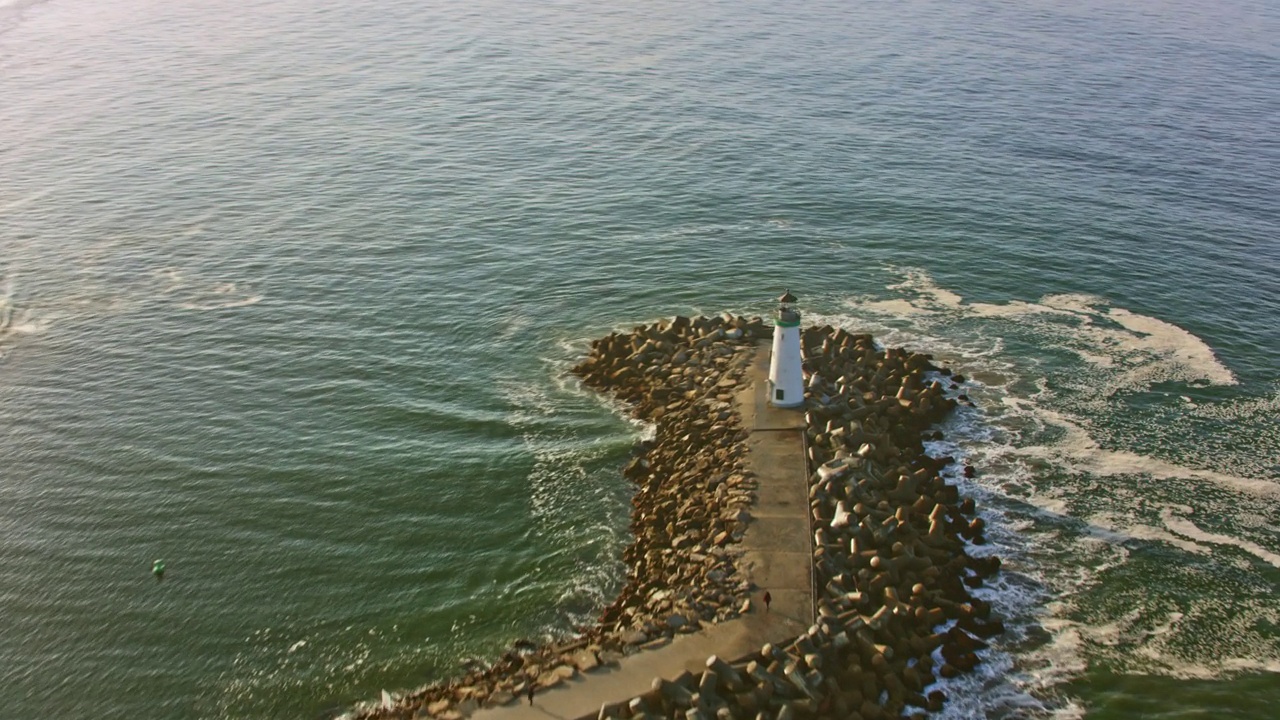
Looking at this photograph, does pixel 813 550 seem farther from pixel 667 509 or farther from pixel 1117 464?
pixel 1117 464

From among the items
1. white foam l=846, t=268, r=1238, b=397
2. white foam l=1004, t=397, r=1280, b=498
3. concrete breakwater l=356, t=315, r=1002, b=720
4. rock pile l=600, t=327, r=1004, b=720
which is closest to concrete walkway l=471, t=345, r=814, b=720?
concrete breakwater l=356, t=315, r=1002, b=720

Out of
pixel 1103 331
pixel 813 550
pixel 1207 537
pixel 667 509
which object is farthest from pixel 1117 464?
pixel 667 509

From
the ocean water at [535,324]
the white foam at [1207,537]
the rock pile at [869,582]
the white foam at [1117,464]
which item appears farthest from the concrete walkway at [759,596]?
the white foam at [1207,537]

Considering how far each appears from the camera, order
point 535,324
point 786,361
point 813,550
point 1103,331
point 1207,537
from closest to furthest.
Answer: point 813,550 → point 1207,537 → point 786,361 → point 1103,331 → point 535,324

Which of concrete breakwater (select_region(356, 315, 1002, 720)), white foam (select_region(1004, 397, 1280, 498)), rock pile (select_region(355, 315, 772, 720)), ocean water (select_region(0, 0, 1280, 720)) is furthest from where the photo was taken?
white foam (select_region(1004, 397, 1280, 498))

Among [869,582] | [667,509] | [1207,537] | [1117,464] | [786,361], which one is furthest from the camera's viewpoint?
[1117,464]

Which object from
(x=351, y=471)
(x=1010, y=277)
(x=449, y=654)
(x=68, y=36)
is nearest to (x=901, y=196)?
(x=1010, y=277)

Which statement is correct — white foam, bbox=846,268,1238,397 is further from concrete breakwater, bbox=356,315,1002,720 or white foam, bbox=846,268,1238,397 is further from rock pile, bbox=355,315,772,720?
rock pile, bbox=355,315,772,720
